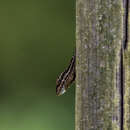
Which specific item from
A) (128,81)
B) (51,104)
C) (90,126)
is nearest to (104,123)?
(90,126)

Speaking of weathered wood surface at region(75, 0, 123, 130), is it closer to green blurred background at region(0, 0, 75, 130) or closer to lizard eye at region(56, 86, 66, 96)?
lizard eye at region(56, 86, 66, 96)

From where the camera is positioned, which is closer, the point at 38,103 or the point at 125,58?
the point at 125,58

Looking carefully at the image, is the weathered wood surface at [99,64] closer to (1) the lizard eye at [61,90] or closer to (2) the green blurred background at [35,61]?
(1) the lizard eye at [61,90]

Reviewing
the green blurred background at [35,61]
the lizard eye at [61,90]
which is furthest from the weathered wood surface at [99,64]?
the green blurred background at [35,61]

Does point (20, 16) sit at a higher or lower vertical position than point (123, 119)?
higher

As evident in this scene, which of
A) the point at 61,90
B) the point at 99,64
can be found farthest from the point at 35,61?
the point at 99,64

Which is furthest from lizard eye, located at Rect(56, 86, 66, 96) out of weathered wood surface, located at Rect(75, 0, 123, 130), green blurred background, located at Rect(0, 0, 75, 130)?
green blurred background, located at Rect(0, 0, 75, 130)

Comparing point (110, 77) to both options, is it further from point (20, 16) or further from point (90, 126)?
point (20, 16)
